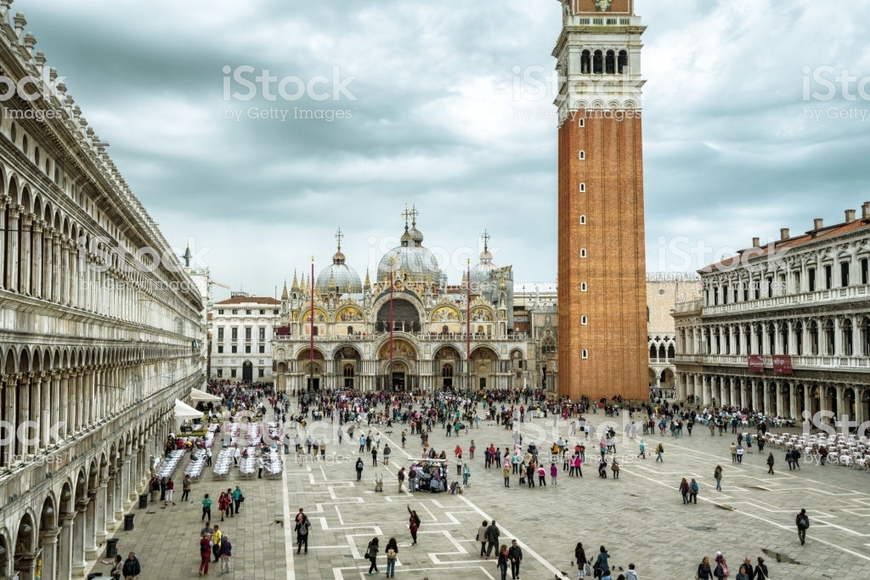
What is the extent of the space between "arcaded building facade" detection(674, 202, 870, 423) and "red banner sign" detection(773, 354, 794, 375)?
0.20 feet

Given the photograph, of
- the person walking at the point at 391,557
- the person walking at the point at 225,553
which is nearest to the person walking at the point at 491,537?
the person walking at the point at 391,557

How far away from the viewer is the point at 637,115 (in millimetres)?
70375

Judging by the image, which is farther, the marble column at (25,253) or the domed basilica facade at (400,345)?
the domed basilica facade at (400,345)

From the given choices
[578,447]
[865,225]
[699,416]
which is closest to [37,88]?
[578,447]

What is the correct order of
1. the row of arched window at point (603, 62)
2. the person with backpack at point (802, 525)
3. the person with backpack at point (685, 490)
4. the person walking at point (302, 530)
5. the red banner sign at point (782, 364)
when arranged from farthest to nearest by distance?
the row of arched window at point (603, 62) → the red banner sign at point (782, 364) → the person with backpack at point (685, 490) → the person with backpack at point (802, 525) → the person walking at point (302, 530)

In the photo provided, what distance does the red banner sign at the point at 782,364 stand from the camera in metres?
48.9

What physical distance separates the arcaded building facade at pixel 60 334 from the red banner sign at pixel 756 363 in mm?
39705

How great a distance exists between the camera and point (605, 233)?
6981cm

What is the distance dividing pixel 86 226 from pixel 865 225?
39.2 meters

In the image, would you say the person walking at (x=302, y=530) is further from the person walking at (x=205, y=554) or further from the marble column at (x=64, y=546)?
the marble column at (x=64, y=546)

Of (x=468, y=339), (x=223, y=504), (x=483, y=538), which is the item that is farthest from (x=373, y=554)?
(x=468, y=339)

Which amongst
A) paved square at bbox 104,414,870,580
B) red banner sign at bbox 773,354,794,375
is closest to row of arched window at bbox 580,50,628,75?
red banner sign at bbox 773,354,794,375

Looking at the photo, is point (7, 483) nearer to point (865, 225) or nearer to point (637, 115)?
point (865, 225)

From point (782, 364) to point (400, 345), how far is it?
49.3 metres
